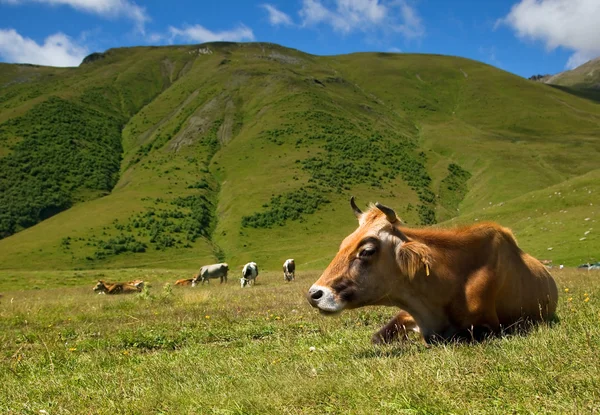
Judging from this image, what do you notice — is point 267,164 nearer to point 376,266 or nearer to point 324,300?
point 376,266

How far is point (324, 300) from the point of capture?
18.9ft

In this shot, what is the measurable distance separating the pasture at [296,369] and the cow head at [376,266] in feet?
2.39

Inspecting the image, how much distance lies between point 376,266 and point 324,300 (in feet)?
2.91

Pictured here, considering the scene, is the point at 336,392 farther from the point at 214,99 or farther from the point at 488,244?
the point at 214,99

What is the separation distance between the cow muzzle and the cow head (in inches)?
0.7

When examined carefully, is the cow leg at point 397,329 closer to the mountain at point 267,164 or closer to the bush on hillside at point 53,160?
the mountain at point 267,164

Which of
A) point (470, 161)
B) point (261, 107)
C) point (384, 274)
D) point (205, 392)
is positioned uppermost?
point (261, 107)

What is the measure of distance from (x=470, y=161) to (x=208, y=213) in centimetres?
5755

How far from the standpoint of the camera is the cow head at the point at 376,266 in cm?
605

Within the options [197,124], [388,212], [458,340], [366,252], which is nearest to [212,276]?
[366,252]

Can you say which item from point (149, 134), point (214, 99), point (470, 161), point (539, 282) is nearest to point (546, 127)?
point (470, 161)

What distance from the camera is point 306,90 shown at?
13912cm

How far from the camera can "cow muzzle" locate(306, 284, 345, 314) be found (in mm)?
5734

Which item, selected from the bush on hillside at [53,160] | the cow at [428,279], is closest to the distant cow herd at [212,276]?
the cow at [428,279]
